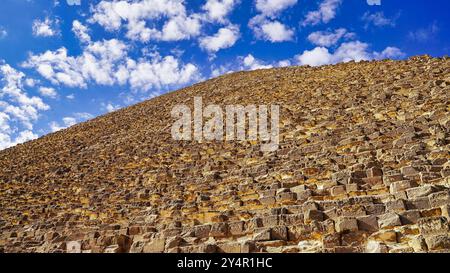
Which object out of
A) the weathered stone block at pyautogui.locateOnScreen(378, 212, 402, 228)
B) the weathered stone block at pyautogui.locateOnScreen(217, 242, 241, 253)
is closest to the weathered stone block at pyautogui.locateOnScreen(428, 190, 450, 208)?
the weathered stone block at pyautogui.locateOnScreen(378, 212, 402, 228)

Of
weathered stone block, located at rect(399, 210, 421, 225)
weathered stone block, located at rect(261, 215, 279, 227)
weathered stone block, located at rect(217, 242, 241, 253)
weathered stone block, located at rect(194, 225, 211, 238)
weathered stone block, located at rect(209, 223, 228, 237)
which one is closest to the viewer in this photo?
weathered stone block, located at rect(399, 210, 421, 225)

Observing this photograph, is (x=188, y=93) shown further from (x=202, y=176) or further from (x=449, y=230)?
(x=449, y=230)

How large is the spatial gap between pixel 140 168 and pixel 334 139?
6.26m

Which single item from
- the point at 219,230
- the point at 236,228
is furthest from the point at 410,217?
the point at 219,230

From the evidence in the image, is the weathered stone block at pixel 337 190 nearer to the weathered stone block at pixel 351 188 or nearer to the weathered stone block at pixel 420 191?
the weathered stone block at pixel 351 188

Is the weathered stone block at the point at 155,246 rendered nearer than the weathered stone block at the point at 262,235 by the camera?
No

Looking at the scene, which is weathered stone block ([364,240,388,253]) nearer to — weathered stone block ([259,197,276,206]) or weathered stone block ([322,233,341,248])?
weathered stone block ([322,233,341,248])

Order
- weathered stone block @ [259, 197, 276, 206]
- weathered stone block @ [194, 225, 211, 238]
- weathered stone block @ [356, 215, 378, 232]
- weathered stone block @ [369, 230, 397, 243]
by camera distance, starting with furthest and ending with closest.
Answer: weathered stone block @ [259, 197, 276, 206] → weathered stone block @ [194, 225, 211, 238] → weathered stone block @ [356, 215, 378, 232] → weathered stone block @ [369, 230, 397, 243]

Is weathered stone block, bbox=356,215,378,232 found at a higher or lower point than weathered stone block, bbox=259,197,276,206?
lower

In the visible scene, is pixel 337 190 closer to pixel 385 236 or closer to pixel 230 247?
pixel 385 236

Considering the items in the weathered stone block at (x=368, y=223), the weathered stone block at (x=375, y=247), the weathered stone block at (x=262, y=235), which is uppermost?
the weathered stone block at (x=368, y=223)

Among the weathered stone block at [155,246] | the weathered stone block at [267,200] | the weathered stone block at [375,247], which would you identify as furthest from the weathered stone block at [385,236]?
the weathered stone block at [155,246]

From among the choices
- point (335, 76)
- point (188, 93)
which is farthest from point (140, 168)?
point (188, 93)

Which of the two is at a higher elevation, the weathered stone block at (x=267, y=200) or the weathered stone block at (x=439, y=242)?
the weathered stone block at (x=267, y=200)
